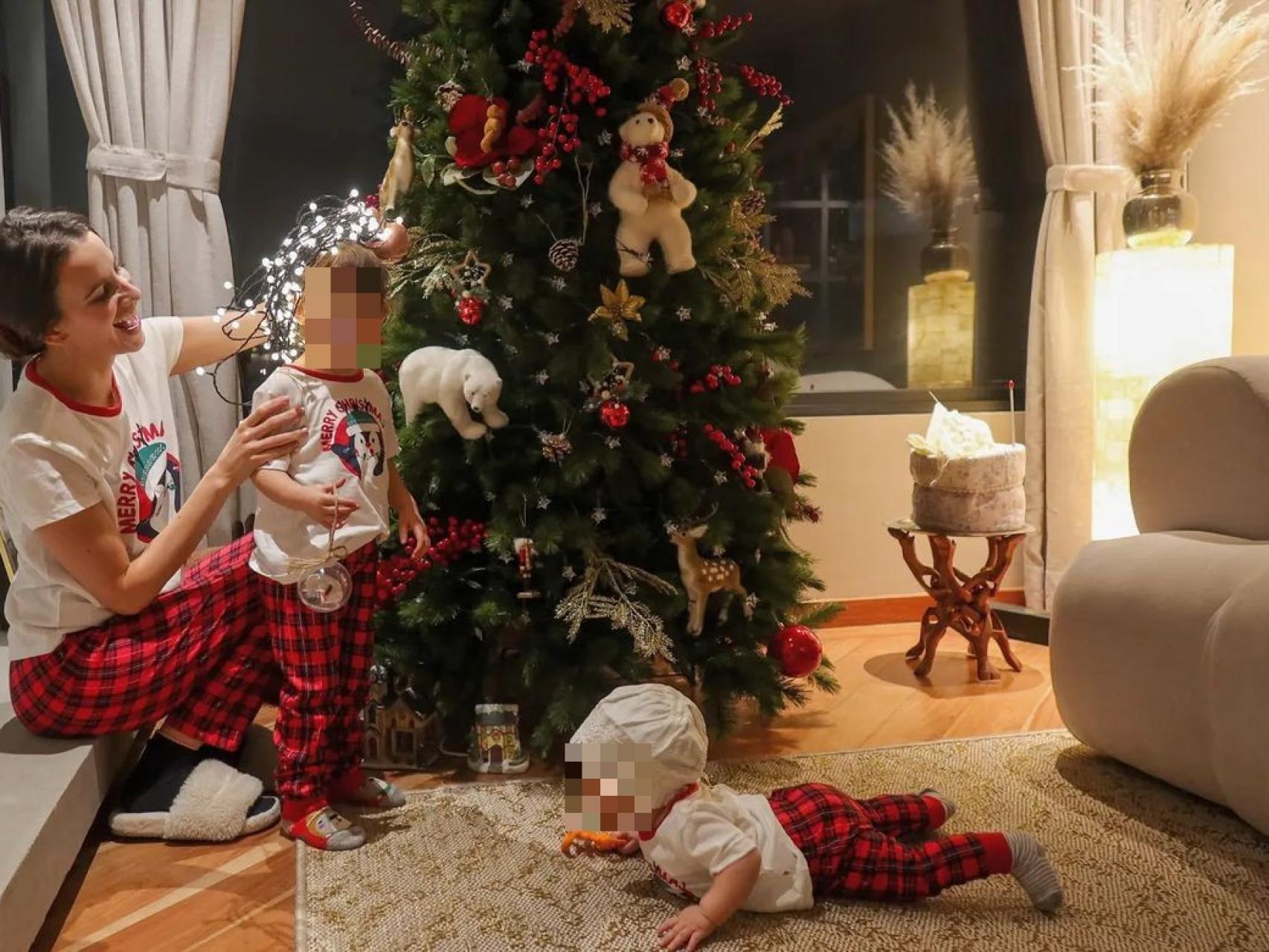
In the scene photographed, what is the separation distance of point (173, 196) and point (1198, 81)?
2.73 metres

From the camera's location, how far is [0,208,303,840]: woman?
5.23 feet

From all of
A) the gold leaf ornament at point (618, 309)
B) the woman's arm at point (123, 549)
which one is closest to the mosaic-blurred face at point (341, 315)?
the woman's arm at point (123, 549)

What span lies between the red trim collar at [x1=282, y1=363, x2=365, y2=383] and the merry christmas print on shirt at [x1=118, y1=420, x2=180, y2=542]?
335 millimetres

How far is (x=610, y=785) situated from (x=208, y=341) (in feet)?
4.24

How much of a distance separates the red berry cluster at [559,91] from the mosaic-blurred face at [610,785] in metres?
1.11

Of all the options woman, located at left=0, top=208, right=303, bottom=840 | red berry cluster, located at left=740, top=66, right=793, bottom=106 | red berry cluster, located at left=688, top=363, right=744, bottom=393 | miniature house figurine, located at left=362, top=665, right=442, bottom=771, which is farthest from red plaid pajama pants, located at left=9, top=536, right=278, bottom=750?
red berry cluster, located at left=740, top=66, right=793, bottom=106

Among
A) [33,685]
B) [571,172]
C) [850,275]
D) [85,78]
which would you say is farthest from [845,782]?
[85,78]

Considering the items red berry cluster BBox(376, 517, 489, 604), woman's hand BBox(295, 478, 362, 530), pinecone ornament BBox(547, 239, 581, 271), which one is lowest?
red berry cluster BBox(376, 517, 489, 604)

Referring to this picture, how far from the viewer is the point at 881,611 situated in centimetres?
328

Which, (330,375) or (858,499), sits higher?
(330,375)

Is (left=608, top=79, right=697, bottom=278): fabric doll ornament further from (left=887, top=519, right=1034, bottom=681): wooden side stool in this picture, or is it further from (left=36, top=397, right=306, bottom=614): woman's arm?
(left=887, top=519, right=1034, bottom=681): wooden side stool

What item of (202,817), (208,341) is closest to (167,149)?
(208,341)

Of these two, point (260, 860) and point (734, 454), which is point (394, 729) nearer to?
point (260, 860)

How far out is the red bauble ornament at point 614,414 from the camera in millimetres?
1924
